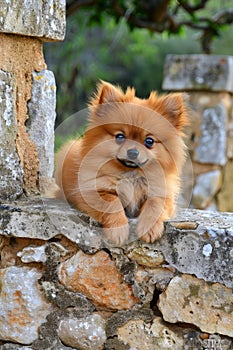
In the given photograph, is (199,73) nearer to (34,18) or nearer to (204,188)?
(204,188)

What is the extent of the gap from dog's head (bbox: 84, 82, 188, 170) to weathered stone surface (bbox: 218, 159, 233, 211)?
12.7ft

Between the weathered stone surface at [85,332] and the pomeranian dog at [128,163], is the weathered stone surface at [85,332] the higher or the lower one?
the lower one

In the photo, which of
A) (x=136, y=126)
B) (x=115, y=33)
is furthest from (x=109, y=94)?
(x=115, y=33)

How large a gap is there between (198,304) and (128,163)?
2.09ft

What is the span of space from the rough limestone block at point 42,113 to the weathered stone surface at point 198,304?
3.12 feet

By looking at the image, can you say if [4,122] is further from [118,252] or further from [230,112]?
[230,112]

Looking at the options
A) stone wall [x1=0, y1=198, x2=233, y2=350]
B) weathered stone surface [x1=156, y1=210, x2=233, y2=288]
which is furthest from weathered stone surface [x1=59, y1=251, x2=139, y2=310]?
weathered stone surface [x1=156, y1=210, x2=233, y2=288]

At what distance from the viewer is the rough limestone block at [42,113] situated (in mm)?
2885

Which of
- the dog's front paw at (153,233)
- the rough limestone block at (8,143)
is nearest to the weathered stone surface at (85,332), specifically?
the dog's front paw at (153,233)

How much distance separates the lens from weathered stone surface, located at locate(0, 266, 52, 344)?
8.39 feet

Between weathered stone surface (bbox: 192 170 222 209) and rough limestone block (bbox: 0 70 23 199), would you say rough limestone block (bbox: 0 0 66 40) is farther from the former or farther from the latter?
weathered stone surface (bbox: 192 170 222 209)

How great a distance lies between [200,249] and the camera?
2430 millimetres

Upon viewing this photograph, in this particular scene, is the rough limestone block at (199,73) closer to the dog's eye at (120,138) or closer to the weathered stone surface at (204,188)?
the weathered stone surface at (204,188)

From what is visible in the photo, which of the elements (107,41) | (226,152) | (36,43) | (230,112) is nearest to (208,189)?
(226,152)
